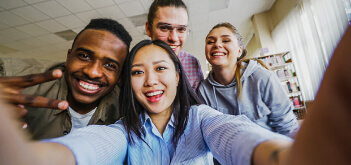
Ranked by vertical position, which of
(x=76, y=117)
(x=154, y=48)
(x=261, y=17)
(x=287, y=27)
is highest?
(x=261, y=17)

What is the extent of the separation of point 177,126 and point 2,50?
24.2 feet

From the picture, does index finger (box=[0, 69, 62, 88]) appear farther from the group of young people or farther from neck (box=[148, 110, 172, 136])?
neck (box=[148, 110, 172, 136])

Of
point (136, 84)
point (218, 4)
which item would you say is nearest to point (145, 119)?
point (136, 84)

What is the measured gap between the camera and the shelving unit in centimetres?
387

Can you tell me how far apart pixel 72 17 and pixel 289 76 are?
5.25 meters

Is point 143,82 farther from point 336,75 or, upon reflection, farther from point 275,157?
point 336,75

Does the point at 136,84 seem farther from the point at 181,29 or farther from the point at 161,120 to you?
the point at 181,29

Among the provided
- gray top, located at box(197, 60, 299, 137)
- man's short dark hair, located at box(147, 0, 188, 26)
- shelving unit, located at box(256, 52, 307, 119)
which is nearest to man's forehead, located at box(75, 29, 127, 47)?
man's short dark hair, located at box(147, 0, 188, 26)

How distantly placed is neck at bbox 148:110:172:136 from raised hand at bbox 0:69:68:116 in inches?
19.7

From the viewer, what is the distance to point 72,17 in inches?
163

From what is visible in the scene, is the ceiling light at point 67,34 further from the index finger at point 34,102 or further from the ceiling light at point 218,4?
the index finger at point 34,102

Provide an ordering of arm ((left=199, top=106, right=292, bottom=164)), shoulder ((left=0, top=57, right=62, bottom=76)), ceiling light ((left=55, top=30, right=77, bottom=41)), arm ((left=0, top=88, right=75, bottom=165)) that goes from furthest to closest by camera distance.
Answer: ceiling light ((left=55, top=30, right=77, bottom=41)), shoulder ((left=0, top=57, right=62, bottom=76)), arm ((left=199, top=106, right=292, bottom=164)), arm ((left=0, top=88, right=75, bottom=165))

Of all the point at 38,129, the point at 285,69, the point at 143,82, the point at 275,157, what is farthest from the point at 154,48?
the point at 285,69

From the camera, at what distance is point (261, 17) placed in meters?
5.35
